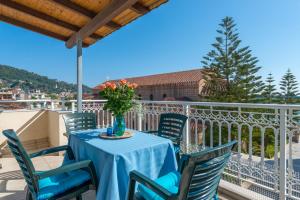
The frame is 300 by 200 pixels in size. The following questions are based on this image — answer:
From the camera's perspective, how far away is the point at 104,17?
7.91ft

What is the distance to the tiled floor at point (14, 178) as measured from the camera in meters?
2.15

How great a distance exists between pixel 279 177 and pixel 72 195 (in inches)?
69.1

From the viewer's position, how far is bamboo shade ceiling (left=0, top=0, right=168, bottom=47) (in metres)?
2.22

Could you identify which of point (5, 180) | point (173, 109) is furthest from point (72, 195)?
point (173, 109)

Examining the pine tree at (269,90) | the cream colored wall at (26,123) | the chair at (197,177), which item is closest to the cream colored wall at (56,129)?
the cream colored wall at (26,123)

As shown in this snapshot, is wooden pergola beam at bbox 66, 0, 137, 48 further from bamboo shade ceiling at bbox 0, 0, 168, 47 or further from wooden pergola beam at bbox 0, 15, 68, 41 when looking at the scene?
wooden pergola beam at bbox 0, 15, 68, 41

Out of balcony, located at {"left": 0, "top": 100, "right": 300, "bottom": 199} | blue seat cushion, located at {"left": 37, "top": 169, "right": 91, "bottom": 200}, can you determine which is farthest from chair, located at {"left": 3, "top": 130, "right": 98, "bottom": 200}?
balcony, located at {"left": 0, "top": 100, "right": 300, "bottom": 199}

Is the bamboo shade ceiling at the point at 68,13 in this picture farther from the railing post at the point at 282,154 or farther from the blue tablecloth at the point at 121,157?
the railing post at the point at 282,154

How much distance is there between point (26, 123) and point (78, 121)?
7.69ft

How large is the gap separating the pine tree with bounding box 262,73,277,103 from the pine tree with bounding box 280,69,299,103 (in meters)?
0.79

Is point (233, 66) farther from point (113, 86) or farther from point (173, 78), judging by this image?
point (113, 86)

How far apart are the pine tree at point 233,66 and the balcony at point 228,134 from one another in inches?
390

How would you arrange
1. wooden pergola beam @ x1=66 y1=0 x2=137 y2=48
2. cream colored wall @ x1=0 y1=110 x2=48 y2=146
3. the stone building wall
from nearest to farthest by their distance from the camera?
wooden pergola beam @ x1=66 y1=0 x2=137 y2=48 → cream colored wall @ x1=0 y1=110 x2=48 y2=146 → the stone building wall

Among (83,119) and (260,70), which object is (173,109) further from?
(260,70)
